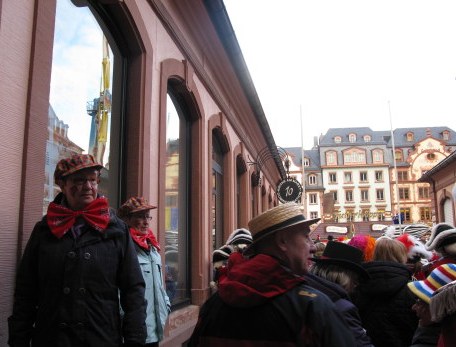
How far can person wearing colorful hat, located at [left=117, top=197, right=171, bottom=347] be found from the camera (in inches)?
143

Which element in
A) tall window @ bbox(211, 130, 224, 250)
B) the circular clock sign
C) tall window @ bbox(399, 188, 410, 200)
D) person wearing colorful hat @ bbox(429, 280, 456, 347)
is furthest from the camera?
tall window @ bbox(399, 188, 410, 200)

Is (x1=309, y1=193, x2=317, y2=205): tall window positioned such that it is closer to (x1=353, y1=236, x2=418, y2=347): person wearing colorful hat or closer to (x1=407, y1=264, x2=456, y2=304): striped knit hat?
(x1=353, y1=236, x2=418, y2=347): person wearing colorful hat

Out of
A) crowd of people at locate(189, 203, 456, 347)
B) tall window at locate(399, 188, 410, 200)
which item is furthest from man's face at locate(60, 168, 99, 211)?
tall window at locate(399, 188, 410, 200)

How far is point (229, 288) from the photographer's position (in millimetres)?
1851

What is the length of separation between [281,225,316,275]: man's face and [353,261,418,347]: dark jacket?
6.66ft

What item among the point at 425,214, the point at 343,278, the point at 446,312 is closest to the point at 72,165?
the point at 343,278

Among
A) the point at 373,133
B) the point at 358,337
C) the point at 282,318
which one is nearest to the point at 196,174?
the point at 358,337

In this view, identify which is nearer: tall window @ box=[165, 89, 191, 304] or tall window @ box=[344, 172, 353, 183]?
tall window @ box=[165, 89, 191, 304]

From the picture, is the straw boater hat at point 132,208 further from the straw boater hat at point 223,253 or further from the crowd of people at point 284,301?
the straw boater hat at point 223,253

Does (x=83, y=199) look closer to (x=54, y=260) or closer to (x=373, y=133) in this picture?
(x=54, y=260)

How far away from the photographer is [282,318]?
173 centimetres

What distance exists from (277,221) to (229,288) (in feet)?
1.11

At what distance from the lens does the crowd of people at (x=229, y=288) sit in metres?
1.78

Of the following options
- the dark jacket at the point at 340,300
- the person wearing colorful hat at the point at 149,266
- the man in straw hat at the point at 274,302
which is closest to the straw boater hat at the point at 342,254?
the dark jacket at the point at 340,300
